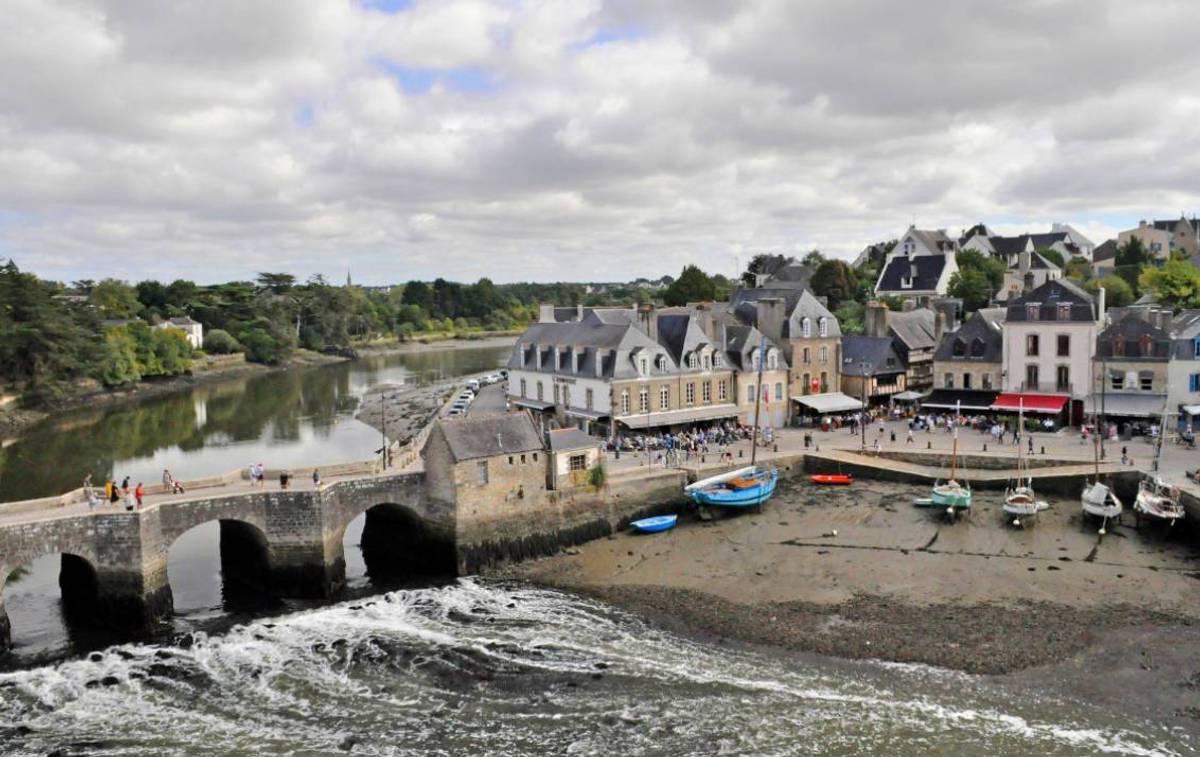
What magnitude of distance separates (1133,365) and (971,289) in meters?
30.3

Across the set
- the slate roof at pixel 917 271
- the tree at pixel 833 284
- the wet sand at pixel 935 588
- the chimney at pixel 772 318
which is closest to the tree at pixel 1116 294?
the slate roof at pixel 917 271

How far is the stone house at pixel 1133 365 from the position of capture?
44.9 metres

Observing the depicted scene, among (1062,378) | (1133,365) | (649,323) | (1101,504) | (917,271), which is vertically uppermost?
(917,271)

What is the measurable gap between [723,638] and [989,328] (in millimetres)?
33046

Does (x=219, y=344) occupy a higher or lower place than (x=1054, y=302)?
lower

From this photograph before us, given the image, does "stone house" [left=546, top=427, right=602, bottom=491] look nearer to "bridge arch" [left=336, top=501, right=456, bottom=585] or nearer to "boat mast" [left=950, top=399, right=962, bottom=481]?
"bridge arch" [left=336, top=501, right=456, bottom=585]

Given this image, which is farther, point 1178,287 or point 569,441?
point 1178,287

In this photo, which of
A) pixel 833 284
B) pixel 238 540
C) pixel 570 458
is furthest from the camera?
pixel 833 284

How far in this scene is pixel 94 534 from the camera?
26.8 m

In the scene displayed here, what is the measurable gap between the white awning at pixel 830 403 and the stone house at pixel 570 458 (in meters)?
19.8

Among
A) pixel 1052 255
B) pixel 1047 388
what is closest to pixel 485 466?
pixel 1047 388

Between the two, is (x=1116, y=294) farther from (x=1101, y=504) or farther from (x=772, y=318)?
(x=1101, y=504)

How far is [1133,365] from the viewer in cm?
4566

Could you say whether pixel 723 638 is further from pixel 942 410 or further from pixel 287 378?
pixel 287 378
